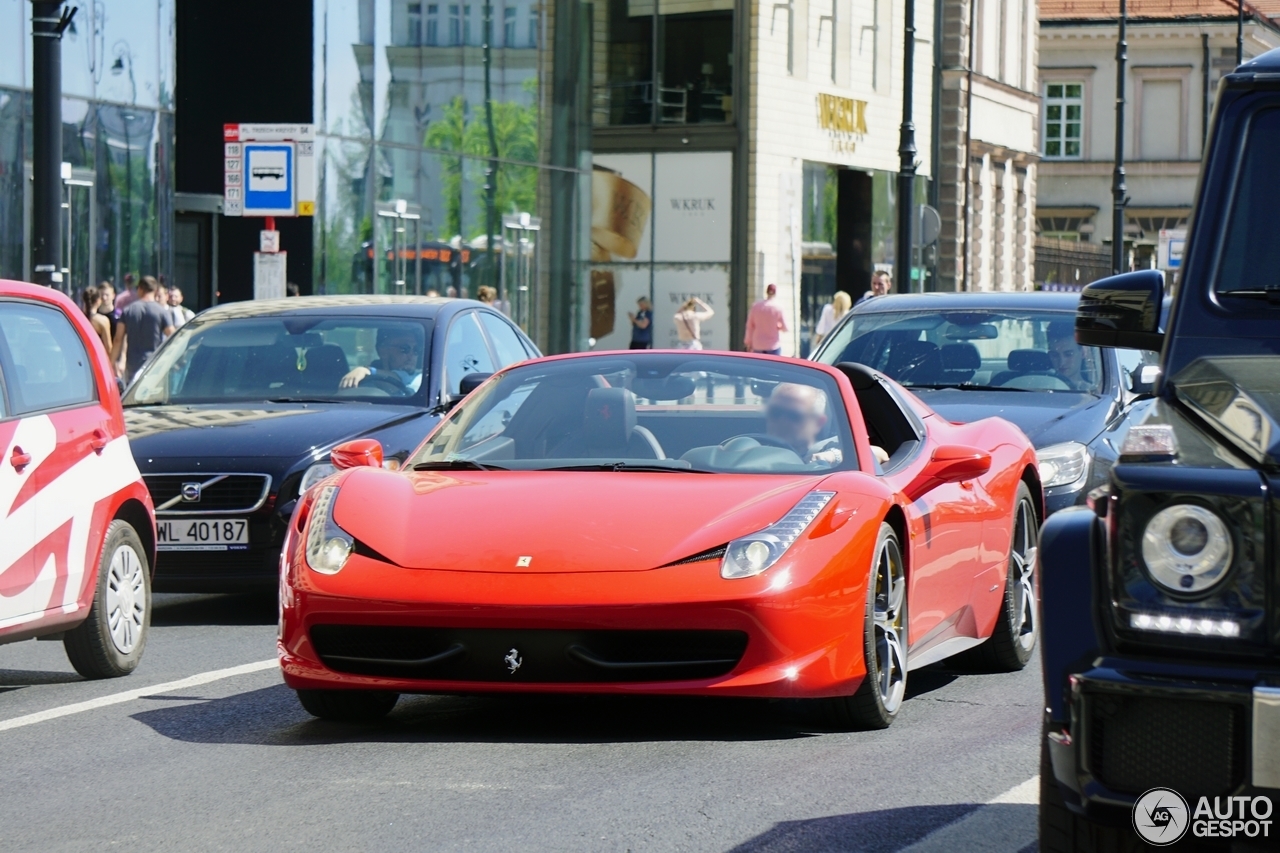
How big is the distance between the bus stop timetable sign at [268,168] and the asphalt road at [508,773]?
1107 centimetres

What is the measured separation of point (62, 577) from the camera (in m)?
8.71

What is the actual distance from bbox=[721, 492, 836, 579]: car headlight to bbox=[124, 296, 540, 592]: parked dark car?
4.52m

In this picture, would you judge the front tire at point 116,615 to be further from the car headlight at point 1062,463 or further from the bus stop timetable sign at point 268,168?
the bus stop timetable sign at point 268,168

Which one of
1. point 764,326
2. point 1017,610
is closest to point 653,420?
point 1017,610

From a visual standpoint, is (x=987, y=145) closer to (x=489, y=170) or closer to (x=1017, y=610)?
(x=489, y=170)

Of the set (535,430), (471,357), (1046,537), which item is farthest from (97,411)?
(1046,537)

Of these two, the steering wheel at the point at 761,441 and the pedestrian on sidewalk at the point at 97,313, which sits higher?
the pedestrian on sidewalk at the point at 97,313

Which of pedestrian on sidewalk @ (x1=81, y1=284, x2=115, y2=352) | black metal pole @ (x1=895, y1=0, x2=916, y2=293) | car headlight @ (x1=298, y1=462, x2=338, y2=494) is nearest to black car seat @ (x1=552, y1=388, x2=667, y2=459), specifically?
car headlight @ (x1=298, y1=462, x2=338, y2=494)

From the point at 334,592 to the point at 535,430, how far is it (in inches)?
51.9

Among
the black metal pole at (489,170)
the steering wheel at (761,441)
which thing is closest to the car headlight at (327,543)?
the steering wheel at (761,441)

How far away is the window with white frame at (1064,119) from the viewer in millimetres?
84250

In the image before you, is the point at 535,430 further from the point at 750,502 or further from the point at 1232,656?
the point at 1232,656

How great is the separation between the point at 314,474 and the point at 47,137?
429 centimetres

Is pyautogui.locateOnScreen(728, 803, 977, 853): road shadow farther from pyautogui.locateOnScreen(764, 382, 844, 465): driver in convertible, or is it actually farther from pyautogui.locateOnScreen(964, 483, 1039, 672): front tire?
pyautogui.locateOnScreen(964, 483, 1039, 672): front tire
